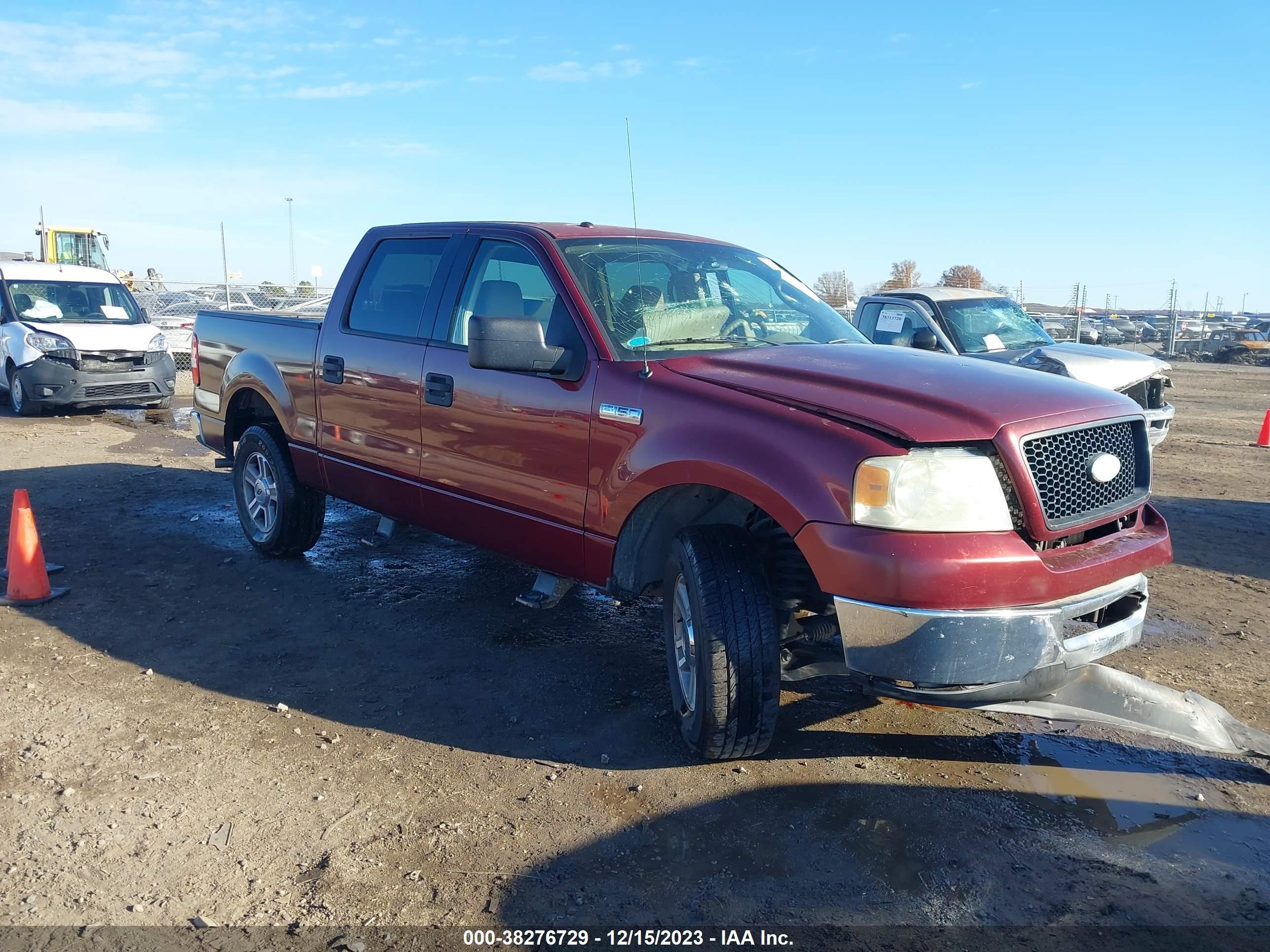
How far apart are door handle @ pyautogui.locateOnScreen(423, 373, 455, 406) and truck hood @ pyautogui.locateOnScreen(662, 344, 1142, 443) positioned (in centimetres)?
124

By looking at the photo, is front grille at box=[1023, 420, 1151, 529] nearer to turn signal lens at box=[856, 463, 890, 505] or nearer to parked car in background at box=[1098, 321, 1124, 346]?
turn signal lens at box=[856, 463, 890, 505]

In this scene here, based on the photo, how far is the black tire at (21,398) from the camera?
1319cm

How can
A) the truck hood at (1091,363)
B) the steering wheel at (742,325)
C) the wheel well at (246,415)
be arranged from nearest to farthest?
the steering wheel at (742,325), the wheel well at (246,415), the truck hood at (1091,363)

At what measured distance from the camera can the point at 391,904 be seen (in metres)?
2.89

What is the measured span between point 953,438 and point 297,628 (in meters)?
3.61

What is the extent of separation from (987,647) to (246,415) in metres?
5.28

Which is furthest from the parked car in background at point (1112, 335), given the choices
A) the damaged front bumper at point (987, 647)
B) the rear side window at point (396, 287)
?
the damaged front bumper at point (987, 647)

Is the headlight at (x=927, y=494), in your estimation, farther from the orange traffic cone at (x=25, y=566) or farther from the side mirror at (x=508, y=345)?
the orange traffic cone at (x=25, y=566)

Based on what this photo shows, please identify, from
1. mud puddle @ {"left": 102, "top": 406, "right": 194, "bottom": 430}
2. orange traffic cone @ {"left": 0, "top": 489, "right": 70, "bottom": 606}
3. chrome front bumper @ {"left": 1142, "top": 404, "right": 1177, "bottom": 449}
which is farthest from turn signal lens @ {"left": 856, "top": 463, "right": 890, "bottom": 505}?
mud puddle @ {"left": 102, "top": 406, "right": 194, "bottom": 430}

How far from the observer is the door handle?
467cm

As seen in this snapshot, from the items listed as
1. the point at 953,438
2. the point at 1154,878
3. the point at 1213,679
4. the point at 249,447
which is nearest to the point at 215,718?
the point at 249,447

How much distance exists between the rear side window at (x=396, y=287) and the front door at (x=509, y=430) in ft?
1.03

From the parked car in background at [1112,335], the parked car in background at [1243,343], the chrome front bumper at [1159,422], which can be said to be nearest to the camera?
the chrome front bumper at [1159,422]

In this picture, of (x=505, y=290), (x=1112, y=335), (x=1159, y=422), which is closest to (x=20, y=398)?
(x=505, y=290)
